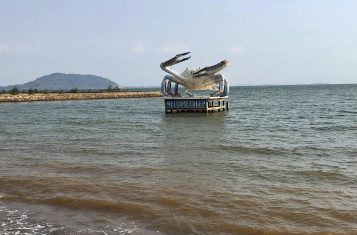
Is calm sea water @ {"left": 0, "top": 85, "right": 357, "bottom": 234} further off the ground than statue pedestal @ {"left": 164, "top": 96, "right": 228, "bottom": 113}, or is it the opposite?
statue pedestal @ {"left": 164, "top": 96, "right": 228, "bottom": 113}

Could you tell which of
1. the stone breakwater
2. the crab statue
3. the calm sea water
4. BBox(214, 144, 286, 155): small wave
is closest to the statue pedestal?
the crab statue

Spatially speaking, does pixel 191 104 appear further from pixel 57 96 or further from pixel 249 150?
pixel 57 96

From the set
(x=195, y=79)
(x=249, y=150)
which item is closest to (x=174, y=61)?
(x=195, y=79)

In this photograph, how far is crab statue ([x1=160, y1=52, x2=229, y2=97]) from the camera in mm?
46156

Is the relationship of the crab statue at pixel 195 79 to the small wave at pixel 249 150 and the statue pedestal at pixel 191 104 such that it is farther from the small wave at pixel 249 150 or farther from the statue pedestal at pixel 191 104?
the small wave at pixel 249 150

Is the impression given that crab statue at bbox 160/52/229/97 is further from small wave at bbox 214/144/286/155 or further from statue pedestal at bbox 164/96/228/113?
small wave at bbox 214/144/286/155

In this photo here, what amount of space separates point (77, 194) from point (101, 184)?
4.24ft

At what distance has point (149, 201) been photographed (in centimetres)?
1105

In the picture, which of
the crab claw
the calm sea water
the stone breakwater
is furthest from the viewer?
the stone breakwater

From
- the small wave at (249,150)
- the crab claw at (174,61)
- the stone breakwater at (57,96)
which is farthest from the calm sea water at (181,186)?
the stone breakwater at (57,96)

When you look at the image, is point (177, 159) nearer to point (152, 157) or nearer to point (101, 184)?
point (152, 157)

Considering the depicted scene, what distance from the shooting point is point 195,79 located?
1854 inches

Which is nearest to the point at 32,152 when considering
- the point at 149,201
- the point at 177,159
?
the point at 177,159

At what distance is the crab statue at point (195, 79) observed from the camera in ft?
151
